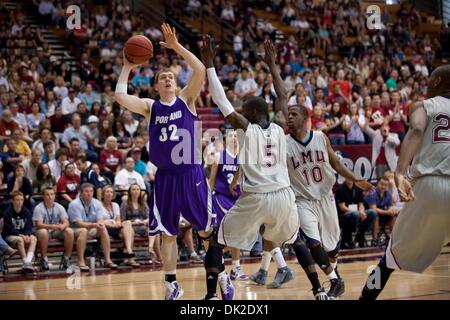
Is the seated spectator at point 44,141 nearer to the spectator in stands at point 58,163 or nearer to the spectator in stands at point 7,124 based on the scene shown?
the spectator in stands at point 58,163

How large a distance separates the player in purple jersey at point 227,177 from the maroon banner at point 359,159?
4850mm

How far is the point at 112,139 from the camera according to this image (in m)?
13.2

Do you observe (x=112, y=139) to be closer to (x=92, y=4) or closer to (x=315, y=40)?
(x=92, y=4)

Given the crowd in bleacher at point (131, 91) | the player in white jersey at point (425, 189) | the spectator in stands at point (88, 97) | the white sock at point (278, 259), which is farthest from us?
the spectator in stands at point (88, 97)

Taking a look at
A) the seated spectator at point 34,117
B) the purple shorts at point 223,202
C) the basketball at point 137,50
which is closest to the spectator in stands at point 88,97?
the seated spectator at point 34,117

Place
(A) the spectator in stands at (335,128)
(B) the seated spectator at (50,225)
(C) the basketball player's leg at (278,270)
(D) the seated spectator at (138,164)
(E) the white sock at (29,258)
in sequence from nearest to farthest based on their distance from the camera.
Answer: (C) the basketball player's leg at (278,270)
(E) the white sock at (29,258)
(B) the seated spectator at (50,225)
(D) the seated spectator at (138,164)
(A) the spectator in stands at (335,128)

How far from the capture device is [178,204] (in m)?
7.45

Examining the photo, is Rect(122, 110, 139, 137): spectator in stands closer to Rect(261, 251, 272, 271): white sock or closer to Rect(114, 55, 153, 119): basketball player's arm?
Rect(261, 251, 272, 271): white sock

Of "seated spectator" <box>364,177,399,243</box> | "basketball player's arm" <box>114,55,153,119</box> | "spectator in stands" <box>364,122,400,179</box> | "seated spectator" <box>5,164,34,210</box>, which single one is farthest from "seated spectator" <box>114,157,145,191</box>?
"basketball player's arm" <box>114,55,153,119</box>

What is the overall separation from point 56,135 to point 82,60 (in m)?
3.43

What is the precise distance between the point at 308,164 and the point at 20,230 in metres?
4.99

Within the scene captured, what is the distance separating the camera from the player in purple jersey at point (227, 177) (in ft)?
31.8

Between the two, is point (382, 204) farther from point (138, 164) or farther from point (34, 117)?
point (34, 117)
